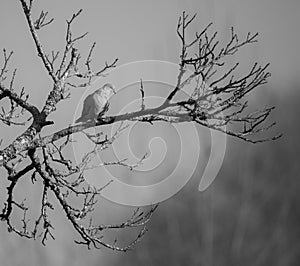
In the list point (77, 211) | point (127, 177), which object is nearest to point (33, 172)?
point (77, 211)

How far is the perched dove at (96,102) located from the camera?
587 centimetres

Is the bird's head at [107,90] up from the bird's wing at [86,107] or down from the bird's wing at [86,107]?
up

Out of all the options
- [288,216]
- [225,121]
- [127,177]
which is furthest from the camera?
[288,216]

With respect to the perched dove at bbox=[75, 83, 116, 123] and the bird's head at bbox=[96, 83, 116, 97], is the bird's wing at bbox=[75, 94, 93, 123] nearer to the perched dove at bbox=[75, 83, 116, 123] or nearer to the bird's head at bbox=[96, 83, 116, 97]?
the perched dove at bbox=[75, 83, 116, 123]

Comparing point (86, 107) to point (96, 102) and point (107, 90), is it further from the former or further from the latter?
point (107, 90)

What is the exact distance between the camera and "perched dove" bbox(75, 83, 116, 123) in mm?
5867

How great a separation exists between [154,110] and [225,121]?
2.05 ft

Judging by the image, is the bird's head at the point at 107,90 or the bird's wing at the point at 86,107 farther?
the bird's head at the point at 107,90

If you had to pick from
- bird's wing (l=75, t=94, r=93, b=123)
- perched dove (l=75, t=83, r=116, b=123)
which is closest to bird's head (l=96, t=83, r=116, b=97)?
perched dove (l=75, t=83, r=116, b=123)

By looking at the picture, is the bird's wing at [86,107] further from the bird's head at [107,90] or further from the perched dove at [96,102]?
the bird's head at [107,90]

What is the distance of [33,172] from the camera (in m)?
5.52

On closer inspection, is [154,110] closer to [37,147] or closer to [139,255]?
[37,147]

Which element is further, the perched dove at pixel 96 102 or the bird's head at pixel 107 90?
the bird's head at pixel 107 90

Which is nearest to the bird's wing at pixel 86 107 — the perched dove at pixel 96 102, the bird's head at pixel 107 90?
the perched dove at pixel 96 102
